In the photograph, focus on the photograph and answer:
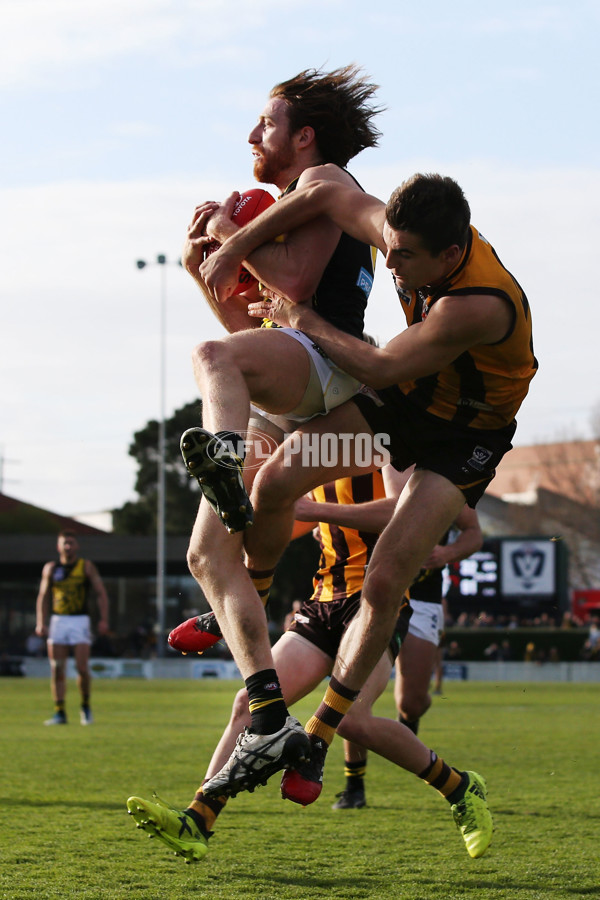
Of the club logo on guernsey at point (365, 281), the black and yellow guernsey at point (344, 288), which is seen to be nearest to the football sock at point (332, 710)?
the black and yellow guernsey at point (344, 288)

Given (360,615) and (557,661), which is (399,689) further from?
(557,661)

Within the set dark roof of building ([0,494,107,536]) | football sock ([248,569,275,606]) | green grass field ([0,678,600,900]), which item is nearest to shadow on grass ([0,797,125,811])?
green grass field ([0,678,600,900])

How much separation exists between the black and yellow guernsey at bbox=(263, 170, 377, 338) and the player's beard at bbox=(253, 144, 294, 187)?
274 mm

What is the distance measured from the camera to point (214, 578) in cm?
480

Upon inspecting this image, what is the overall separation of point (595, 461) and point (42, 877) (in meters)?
57.8

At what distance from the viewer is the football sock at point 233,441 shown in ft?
14.4

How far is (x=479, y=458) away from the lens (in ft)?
17.0

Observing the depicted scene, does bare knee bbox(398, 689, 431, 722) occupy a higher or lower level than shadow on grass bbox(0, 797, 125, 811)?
higher

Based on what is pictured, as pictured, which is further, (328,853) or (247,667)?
(328,853)

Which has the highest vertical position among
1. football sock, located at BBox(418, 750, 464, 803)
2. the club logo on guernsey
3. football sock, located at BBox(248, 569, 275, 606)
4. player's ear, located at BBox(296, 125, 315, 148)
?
player's ear, located at BBox(296, 125, 315, 148)

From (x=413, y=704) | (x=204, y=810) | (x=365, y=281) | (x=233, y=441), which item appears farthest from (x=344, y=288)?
(x=413, y=704)

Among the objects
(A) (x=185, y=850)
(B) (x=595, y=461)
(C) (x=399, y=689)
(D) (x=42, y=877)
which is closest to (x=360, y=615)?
(A) (x=185, y=850)

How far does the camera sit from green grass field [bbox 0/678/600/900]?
505cm

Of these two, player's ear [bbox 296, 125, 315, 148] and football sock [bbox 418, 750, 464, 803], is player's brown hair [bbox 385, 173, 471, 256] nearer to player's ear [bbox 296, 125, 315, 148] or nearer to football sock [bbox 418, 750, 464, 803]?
player's ear [bbox 296, 125, 315, 148]
